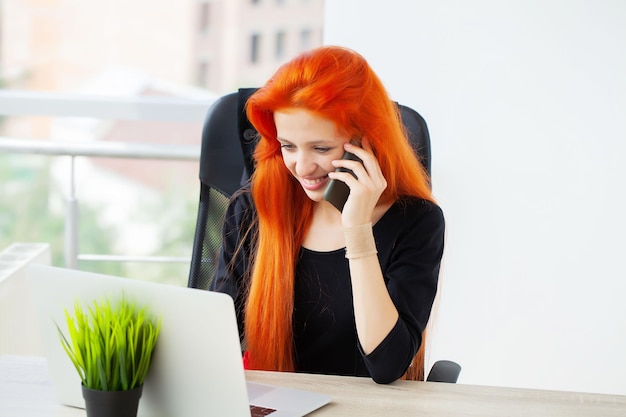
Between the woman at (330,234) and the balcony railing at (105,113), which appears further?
the balcony railing at (105,113)

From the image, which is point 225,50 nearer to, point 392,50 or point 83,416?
point 392,50

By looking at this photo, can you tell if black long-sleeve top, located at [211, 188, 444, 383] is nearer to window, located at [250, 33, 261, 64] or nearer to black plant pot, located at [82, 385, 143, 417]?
black plant pot, located at [82, 385, 143, 417]

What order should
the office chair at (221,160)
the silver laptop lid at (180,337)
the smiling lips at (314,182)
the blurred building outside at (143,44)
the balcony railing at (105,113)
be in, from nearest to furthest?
the silver laptop lid at (180,337) → the smiling lips at (314,182) → the office chair at (221,160) → the balcony railing at (105,113) → the blurred building outside at (143,44)

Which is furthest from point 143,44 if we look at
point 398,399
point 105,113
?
point 398,399

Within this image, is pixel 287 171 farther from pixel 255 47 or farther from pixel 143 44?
pixel 143 44

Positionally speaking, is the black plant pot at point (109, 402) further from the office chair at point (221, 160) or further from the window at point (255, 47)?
the window at point (255, 47)

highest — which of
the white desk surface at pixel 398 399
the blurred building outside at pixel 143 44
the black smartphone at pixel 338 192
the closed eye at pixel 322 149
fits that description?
the blurred building outside at pixel 143 44

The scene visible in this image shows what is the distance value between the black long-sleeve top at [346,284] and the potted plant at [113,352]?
53 centimetres

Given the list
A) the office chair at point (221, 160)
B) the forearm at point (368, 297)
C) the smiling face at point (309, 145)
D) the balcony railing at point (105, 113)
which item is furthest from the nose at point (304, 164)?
the balcony railing at point (105, 113)

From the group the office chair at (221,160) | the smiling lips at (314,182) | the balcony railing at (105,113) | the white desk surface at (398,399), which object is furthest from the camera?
the balcony railing at (105,113)

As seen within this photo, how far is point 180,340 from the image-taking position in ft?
3.77

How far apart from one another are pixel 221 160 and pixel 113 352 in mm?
746

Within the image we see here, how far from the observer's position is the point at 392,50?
2.51 meters

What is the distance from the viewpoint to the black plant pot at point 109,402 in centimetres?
113
